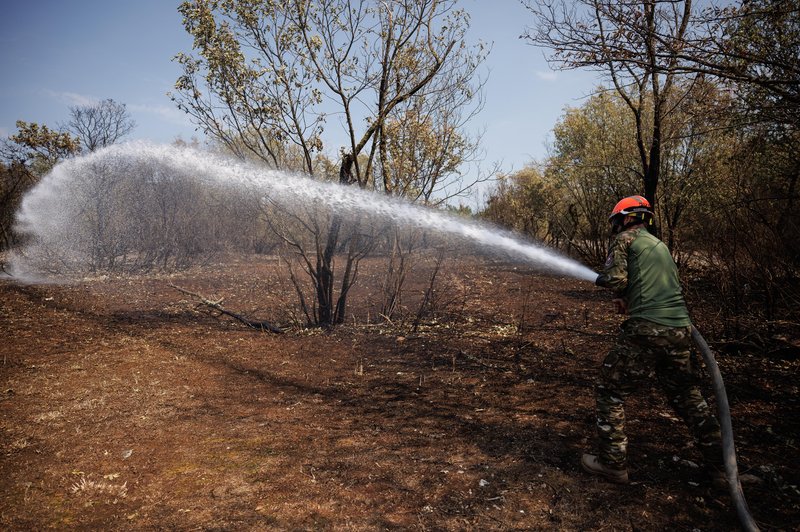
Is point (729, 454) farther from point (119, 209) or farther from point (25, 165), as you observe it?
point (25, 165)

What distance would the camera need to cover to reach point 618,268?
3369mm

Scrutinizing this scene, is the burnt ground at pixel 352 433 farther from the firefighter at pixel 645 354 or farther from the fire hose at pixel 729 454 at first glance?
the firefighter at pixel 645 354

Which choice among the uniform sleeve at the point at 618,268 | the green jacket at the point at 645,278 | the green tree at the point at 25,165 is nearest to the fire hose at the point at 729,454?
the green jacket at the point at 645,278

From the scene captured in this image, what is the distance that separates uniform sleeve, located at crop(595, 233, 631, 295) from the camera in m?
3.35

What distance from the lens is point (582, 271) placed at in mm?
4953

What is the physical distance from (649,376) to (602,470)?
763mm

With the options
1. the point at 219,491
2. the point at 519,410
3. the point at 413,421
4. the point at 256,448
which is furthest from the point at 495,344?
the point at 219,491

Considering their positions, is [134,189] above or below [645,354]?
above

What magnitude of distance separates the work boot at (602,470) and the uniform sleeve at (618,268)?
4.14 feet

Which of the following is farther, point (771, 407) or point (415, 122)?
point (415, 122)

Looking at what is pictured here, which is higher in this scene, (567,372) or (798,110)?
(798,110)

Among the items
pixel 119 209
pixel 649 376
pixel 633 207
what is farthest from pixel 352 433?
pixel 119 209

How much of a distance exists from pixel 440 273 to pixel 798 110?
1312cm

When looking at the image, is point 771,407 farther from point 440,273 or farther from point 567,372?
point 440,273
